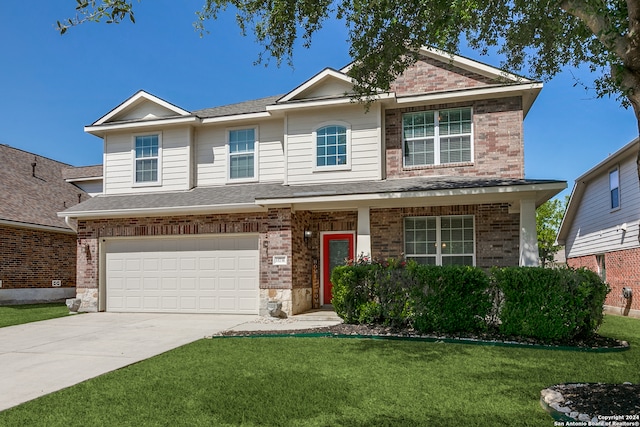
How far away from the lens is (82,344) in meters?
8.87

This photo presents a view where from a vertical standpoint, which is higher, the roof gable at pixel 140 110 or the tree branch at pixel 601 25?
the roof gable at pixel 140 110

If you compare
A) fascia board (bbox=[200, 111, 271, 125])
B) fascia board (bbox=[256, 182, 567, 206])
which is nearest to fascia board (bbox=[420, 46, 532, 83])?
fascia board (bbox=[256, 182, 567, 206])

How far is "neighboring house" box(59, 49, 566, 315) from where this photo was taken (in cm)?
1237

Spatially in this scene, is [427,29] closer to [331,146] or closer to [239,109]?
[331,146]

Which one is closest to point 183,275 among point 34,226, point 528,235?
point 34,226

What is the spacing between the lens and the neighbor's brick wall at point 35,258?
1675cm

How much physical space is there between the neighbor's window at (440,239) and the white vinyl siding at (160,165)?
292 inches

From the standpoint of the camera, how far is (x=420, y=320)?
9.12 metres

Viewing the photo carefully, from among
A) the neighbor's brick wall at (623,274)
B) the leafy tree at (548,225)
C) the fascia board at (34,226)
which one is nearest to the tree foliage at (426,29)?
the neighbor's brick wall at (623,274)

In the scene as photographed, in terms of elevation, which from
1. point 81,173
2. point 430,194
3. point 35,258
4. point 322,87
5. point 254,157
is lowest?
point 35,258

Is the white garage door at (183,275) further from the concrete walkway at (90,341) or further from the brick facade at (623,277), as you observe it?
the brick facade at (623,277)

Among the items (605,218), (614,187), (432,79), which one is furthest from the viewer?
(605,218)

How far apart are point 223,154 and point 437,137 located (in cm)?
686

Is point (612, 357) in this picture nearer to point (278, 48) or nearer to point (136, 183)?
point (278, 48)
